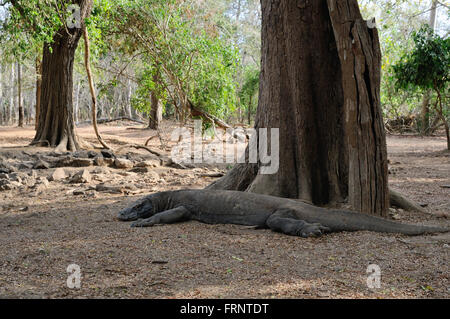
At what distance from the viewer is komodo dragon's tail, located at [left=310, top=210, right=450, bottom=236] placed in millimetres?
3604

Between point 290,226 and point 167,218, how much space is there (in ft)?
4.41

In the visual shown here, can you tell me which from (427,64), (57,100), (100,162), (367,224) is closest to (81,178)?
(100,162)

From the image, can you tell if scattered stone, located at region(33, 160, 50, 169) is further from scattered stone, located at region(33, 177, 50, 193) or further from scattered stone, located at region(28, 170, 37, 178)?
scattered stone, located at region(33, 177, 50, 193)

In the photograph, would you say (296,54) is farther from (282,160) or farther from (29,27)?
(29,27)

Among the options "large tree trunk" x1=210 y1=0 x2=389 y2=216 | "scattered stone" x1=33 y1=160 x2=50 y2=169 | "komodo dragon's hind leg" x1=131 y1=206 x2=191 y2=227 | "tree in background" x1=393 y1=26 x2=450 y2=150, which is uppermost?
"tree in background" x1=393 y1=26 x2=450 y2=150

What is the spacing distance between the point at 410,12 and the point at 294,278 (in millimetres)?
25781

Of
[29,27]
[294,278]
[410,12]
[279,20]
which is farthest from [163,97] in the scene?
[410,12]

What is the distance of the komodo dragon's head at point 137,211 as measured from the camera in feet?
15.0

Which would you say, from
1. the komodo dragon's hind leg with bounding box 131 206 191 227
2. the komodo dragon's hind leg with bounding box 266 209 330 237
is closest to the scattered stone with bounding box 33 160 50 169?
the komodo dragon's hind leg with bounding box 131 206 191 227

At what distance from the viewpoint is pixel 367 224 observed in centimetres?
374

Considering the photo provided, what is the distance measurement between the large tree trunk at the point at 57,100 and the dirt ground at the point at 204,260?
21.0 feet

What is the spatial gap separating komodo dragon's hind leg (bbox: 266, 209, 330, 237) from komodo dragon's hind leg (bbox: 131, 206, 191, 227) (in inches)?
38.3

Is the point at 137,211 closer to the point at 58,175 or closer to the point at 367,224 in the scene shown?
the point at 367,224

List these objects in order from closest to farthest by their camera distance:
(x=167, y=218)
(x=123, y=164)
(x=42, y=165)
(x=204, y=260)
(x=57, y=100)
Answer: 1. (x=204, y=260)
2. (x=167, y=218)
3. (x=42, y=165)
4. (x=123, y=164)
5. (x=57, y=100)
